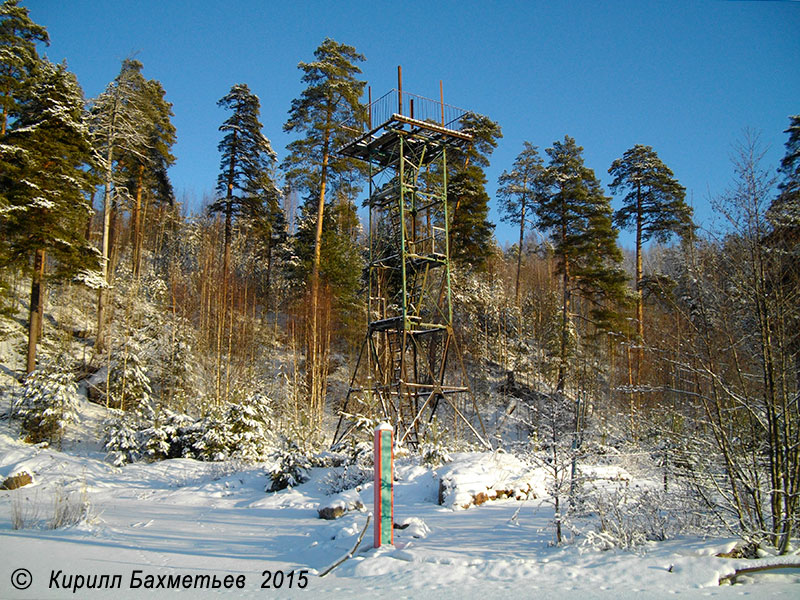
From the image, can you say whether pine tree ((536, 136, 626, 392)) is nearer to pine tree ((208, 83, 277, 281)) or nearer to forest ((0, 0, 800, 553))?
forest ((0, 0, 800, 553))

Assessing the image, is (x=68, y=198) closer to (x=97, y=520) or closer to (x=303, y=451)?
(x=303, y=451)

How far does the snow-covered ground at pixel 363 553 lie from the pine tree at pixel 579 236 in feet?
56.5

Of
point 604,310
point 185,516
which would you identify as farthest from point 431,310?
point 185,516

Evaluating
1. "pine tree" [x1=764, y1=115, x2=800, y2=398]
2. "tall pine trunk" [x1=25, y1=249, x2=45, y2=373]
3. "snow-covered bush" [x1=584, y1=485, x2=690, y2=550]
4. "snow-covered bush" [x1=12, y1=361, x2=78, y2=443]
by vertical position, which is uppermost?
"tall pine trunk" [x1=25, y1=249, x2=45, y2=373]

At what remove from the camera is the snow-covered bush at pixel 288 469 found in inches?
434

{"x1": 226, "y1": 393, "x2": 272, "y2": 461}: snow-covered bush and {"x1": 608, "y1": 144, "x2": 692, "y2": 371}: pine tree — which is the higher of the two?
{"x1": 608, "y1": 144, "x2": 692, "y2": 371}: pine tree

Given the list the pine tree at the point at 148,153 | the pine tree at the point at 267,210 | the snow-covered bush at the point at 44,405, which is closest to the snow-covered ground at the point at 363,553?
the snow-covered bush at the point at 44,405

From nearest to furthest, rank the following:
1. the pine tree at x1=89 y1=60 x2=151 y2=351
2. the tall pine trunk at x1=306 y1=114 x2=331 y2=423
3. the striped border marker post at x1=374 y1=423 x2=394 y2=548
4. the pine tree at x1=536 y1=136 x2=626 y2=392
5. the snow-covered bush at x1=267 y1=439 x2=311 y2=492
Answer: the striped border marker post at x1=374 y1=423 x2=394 y2=548 → the snow-covered bush at x1=267 y1=439 x2=311 y2=492 → the tall pine trunk at x1=306 y1=114 x2=331 y2=423 → the pine tree at x1=89 y1=60 x2=151 y2=351 → the pine tree at x1=536 y1=136 x2=626 y2=392

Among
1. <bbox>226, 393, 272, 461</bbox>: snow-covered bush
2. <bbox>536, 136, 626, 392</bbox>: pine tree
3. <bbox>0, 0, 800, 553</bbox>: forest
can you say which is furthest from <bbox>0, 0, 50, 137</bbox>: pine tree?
<bbox>536, 136, 626, 392</bbox>: pine tree

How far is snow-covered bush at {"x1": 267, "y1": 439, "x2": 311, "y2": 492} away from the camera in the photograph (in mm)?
11031

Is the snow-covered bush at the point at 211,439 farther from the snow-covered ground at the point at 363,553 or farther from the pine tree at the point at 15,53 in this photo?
the pine tree at the point at 15,53

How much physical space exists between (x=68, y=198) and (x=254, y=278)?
1867cm
